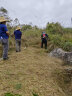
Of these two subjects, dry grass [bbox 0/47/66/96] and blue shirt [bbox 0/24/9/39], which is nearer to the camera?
dry grass [bbox 0/47/66/96]

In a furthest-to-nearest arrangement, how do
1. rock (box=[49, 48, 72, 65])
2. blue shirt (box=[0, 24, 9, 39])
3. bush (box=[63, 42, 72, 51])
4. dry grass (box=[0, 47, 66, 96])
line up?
bush (box=[63, 42, 72, 51])
rock (box=[49, 48, 72, 65])
blue shirt (box=[0, 24, 9, 39])
dry grass (box=[0, 47, 66, 96])

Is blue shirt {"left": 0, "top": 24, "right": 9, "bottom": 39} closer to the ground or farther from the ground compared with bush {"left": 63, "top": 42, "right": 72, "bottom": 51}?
farther from the ground

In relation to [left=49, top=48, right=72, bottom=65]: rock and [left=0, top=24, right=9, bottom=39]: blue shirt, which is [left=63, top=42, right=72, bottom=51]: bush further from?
[left=0, top=24, right=9, bottom=39]: blue shirt

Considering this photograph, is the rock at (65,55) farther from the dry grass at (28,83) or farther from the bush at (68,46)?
the dry grass at (28,83)

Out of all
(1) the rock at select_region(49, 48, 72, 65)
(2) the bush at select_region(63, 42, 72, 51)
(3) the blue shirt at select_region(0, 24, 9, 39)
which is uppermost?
(3) the blue shirt at select_region(0, 24, 9, 39)

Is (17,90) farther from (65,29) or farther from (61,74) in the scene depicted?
(65,29)

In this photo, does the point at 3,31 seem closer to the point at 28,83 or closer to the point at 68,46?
the point at 28,83

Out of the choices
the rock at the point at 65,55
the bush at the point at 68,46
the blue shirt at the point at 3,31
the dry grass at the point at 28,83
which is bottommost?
the dry grass at the point at 28,83

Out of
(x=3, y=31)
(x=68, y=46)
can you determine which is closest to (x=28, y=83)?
(x=3, y=31)

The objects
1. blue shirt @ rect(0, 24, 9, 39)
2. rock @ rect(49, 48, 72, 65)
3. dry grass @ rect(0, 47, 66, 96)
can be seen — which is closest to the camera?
dry grass @ rect(0, 47, 66, 96)

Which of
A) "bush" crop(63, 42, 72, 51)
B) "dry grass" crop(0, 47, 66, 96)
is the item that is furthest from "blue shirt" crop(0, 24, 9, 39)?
"bush" crop(63, 42, 72, 51)

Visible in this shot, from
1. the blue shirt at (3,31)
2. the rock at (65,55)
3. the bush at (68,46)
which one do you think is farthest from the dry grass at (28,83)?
the bush at (68,46)

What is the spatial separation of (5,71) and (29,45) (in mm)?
5072

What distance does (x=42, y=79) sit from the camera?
9.65 ft
